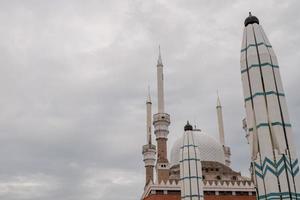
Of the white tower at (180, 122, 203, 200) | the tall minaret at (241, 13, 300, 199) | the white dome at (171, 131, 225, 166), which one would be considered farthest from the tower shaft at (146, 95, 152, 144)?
the tall minaret at (241, 13, 300, 199)

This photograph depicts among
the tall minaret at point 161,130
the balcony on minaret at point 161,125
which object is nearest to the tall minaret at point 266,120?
the tall minaret at point 161,130

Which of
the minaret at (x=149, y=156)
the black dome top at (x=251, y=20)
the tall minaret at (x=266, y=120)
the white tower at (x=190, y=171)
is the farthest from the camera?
the minaret at (x=149, y=156)

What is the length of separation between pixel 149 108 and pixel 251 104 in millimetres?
38561

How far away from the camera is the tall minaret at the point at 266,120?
1767 cm

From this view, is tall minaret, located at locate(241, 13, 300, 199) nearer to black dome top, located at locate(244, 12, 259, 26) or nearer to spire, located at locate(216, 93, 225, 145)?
black dome top, located at locate(244, 12, 259, 26)

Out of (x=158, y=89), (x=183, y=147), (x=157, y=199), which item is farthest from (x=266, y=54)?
(x=158, y=89)

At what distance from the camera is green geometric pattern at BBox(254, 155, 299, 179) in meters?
17.7

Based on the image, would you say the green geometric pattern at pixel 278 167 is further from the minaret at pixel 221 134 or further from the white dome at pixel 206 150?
the minaret at pixel 221 134

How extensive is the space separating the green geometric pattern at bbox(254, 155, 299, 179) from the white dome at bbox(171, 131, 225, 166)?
33739mm

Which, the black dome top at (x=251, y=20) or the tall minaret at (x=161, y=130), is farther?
the tall minaret at (x=161, y=130)

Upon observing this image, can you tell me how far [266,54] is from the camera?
1989 centimetres

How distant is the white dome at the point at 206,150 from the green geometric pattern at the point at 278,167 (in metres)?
33.7

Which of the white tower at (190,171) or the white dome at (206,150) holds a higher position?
the white dome at (206,150)

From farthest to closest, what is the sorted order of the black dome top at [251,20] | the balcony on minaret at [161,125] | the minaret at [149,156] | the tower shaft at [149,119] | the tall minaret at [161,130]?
the tower shaft at [149,119], the minaret at [149,156], the balcony on minaret at [161,125], the tall minaret at [161,130], the black dome top at [251,20]
